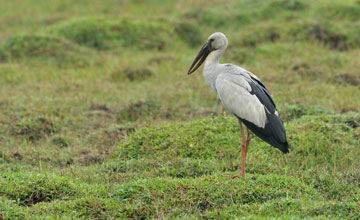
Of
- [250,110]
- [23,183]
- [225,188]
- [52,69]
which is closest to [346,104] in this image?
[250,110]

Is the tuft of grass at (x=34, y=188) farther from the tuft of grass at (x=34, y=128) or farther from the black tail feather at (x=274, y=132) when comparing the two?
the tuft of grass at (x=34, y=128)

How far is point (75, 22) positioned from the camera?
42.9 feet

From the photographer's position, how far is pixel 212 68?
5.95 m

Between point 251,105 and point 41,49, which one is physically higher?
point 251,105

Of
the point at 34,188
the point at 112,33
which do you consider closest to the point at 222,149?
the point at 34,188

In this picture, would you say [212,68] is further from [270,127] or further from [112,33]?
[112,33]

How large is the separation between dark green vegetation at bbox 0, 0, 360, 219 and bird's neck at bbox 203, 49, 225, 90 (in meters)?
0.86

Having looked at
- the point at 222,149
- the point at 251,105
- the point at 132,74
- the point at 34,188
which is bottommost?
the point at 132,74

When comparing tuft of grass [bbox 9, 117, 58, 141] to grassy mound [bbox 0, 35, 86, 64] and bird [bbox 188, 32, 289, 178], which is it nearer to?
bird [bbox 188, 32, 289, 178]

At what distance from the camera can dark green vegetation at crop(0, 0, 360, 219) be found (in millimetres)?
4938

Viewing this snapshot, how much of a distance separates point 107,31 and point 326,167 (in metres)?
8.10

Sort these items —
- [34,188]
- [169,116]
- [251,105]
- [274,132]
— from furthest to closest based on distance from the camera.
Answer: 1. [169,116]
2. [251,105]
3. [274,132]
4. [34,188]

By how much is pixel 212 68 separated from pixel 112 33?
23.8 feet

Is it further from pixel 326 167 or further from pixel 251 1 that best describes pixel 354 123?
pixel 251 1
